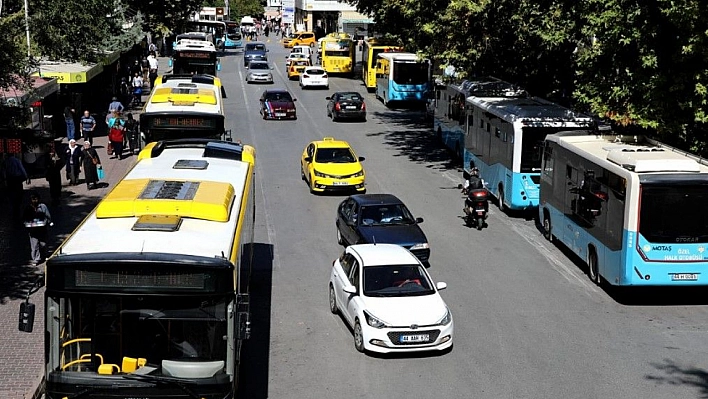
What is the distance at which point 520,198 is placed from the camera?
26.0 metres

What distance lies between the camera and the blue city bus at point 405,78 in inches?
1944

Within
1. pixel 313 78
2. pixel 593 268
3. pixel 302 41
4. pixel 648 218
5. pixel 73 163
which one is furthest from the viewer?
pixel 302 41

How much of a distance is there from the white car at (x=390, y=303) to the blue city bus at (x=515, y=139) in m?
9.27

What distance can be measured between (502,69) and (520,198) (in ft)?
38.7

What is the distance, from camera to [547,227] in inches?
947

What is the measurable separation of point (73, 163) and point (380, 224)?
1215 centimetres

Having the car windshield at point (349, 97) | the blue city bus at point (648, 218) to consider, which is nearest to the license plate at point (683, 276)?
the blue city bus at point (648, 218)

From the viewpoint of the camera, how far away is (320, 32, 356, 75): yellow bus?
220 ft

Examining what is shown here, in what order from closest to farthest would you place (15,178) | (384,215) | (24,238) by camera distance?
(384,215) < (24,238) < (15,178)

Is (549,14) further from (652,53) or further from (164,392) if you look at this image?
(164,392)

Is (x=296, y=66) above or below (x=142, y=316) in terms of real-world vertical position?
above

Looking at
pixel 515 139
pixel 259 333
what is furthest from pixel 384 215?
pixel 259 333

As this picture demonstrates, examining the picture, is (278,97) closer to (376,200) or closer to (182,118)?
(182,118)

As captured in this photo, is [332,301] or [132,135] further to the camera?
[132,135]
